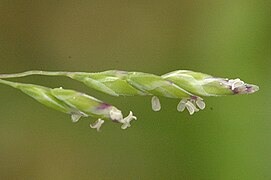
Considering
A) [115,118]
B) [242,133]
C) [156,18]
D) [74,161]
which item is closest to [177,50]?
[156,18]

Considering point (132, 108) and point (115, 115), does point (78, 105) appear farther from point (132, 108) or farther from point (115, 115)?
point (132, 108)

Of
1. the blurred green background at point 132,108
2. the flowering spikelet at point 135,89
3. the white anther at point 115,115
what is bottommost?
the blurred green background at point 132,108

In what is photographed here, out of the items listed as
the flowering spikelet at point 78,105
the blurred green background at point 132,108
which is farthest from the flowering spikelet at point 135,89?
the blurred green background at point 132,108

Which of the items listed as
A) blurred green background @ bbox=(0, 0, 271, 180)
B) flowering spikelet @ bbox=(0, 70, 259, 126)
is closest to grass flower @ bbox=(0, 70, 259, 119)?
flowering spikelet @ bbox=(0, 70, 259, 126)

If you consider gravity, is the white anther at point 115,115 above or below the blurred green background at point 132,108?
above

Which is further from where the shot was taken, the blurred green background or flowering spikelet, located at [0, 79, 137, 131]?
the blurred green background

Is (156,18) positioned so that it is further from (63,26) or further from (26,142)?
(26,142)

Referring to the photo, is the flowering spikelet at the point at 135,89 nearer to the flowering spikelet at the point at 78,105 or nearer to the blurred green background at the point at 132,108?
the flowering spikelet at the point at 78,105

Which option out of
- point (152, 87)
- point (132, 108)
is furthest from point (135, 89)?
point (132, 108)

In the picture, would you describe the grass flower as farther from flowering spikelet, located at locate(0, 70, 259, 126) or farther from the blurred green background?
the blurred green background
